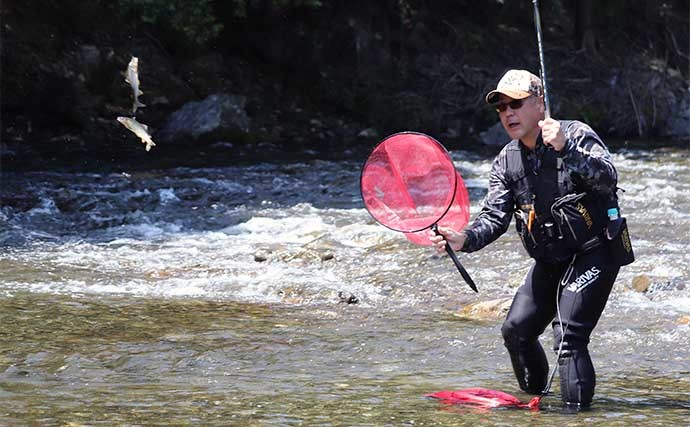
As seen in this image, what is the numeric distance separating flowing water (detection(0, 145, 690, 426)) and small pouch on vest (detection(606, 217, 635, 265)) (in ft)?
2.41

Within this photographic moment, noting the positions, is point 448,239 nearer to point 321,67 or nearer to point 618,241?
point 618,241

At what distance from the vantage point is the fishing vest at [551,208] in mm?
5074

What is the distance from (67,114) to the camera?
18328 mm

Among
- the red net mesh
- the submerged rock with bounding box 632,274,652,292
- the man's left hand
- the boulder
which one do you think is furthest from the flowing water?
the boulder

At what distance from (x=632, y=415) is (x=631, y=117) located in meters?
17.8

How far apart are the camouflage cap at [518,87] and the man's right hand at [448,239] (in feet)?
2.08

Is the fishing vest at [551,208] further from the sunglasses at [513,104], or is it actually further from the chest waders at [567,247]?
the sunglasses at [513,104]

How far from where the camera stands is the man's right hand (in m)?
5.12

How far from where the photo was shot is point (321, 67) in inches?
872

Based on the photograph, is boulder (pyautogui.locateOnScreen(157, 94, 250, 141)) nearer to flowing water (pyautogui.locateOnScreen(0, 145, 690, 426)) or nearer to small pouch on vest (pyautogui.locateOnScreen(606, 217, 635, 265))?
flowing water (pyautogui.locateOnScreen(0, 145, 690, 426))

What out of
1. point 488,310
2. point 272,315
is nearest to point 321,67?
point 272,315

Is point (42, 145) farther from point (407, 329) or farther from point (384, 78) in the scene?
point (407, 329)

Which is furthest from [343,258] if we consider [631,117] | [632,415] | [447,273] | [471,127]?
[631,117]

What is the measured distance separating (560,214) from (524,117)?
482 mm
